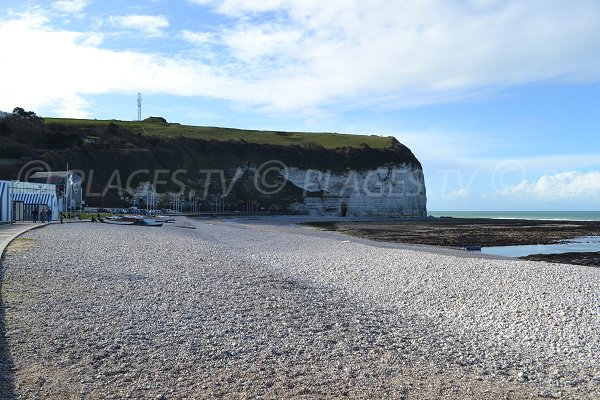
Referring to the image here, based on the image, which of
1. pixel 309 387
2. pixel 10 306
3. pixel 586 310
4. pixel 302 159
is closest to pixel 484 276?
pixel 586 310

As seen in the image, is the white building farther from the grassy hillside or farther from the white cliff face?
the white cliff face

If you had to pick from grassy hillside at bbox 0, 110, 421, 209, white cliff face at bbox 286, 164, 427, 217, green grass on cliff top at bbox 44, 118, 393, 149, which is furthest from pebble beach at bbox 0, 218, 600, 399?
Result: green grass on cliff top at bbox 44, 118, 393, 149

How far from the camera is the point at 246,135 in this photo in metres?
115

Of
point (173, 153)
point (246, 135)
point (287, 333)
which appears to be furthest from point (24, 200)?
point (246, 135)

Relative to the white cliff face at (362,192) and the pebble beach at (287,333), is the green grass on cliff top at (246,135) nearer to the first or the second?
the white cliff face at (362,192)

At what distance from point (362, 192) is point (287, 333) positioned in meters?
92.5

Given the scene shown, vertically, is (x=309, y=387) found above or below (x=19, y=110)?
below

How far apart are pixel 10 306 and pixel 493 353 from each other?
24.6 ft

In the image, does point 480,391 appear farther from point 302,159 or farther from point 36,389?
point 302,159

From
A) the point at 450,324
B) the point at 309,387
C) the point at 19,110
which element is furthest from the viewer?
the point at 19,110

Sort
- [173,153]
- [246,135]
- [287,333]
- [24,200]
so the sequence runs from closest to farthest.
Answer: [287,333], [24,200], [173,153], [246,135]

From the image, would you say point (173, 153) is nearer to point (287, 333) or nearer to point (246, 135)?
point (246, 135)

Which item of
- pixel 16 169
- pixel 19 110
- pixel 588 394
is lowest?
pixel 588 394

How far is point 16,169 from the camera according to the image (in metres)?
67.8
